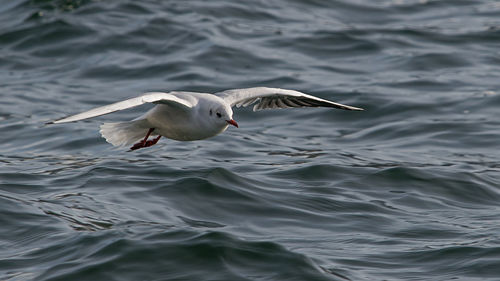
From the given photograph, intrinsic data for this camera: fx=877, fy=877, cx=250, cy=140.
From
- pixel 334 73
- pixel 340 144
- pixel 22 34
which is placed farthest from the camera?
pixel 22 34

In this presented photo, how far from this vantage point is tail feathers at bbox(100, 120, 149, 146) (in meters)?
7.67

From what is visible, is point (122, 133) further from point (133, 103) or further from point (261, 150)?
point (261, 150)

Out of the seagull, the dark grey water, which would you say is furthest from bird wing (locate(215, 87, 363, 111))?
the dark grey water

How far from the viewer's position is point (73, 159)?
978 centimetres

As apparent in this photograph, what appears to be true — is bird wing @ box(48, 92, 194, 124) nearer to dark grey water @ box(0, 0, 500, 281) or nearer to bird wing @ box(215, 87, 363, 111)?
bird wing @ box(215, 87, 363, 111)

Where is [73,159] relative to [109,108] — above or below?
below

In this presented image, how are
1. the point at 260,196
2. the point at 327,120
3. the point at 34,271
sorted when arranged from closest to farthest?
the point at 34,271 → the point at 260,196 → the point at 327,120

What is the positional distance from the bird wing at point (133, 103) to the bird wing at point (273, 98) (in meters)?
0.71

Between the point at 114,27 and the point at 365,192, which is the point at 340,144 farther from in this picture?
the point at 114,27

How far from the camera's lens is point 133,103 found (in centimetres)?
597

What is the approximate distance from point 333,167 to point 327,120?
212 centimetres

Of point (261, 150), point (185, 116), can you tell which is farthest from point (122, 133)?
point (261, 150)

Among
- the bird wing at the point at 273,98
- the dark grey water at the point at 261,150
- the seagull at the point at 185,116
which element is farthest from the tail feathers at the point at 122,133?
the bird wing at the point at 273,98

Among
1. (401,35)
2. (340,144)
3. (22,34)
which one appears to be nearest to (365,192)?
(340,144)
